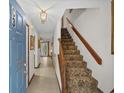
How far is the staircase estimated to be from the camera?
509 cm

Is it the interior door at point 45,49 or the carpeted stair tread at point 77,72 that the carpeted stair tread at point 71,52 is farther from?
the interior door at point 45,49

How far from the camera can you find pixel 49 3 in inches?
187

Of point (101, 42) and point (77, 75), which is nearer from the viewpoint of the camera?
point (101, 42)

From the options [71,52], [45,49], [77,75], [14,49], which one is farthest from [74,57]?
[45,49]

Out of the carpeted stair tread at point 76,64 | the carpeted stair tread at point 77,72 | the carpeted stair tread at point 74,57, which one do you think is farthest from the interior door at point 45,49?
the carpeted stair tread at point 77,72

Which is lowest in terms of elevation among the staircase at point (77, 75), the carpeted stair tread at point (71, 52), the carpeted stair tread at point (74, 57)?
the staircase at point (77, 75)

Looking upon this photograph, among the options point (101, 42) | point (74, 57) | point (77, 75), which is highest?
point (101, 42)

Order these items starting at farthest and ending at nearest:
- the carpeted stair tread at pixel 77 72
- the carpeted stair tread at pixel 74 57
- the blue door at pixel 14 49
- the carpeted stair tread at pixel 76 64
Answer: the carpeted stair tread at pixel 74 57
the carpeted stair tread at pixel 76 64
the carpeted stair tread at pixel 77 72
the blue door at pixel 14 49

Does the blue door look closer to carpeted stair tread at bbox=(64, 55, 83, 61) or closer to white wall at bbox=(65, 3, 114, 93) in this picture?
white wall at bbox=(65, 3, 114, 93)

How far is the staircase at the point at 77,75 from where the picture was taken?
5.09m

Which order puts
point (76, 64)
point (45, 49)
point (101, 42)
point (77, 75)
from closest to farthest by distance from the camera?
point (101, 42), point (77, 75), point (76, 64), point (45, 49)

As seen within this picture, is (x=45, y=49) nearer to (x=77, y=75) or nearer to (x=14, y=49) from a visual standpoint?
(x=77, y=75)

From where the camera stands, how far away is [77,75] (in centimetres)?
565
